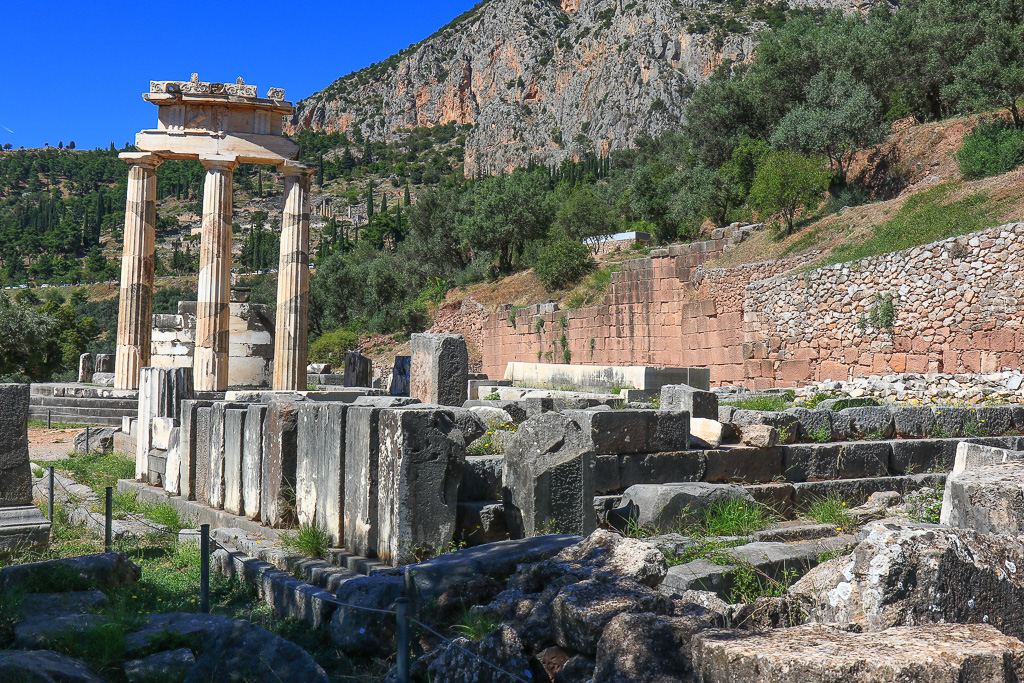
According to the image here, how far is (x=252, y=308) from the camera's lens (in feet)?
76.3

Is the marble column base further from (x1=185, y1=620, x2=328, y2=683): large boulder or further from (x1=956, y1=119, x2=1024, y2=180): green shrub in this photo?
(x1=956, y1=119, x2=1024, y2=180): green shrub

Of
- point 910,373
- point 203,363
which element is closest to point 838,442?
point 910,373

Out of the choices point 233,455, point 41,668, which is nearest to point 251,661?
point 41,668

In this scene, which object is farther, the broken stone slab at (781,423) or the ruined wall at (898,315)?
the ruined wall at (898,315)

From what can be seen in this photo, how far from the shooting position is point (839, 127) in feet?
89.3

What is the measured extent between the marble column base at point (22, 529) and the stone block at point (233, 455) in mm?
1848

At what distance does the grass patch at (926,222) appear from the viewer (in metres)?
17.8

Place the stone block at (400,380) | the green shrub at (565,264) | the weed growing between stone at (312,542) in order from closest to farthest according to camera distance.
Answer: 1. the weed growing between stone at (312,542)
2. the stone block at (400,380)
3. the green shrub at (565,264)

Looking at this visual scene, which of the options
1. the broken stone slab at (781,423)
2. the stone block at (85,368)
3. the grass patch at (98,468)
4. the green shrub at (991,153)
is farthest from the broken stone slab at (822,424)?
the stone block at (85,368)

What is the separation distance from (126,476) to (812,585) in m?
11.9

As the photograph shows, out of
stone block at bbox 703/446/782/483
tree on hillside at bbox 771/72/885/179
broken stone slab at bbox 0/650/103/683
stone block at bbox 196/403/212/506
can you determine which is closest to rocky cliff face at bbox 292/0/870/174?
tree on hillside at bbox 771/72/885/179

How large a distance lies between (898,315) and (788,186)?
7.19 meters

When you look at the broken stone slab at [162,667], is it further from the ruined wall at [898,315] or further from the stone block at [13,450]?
the ruined wall at [898,315]

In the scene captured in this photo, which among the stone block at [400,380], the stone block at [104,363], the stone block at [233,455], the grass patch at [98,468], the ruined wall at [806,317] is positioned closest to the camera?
the stone block at [233,455]
